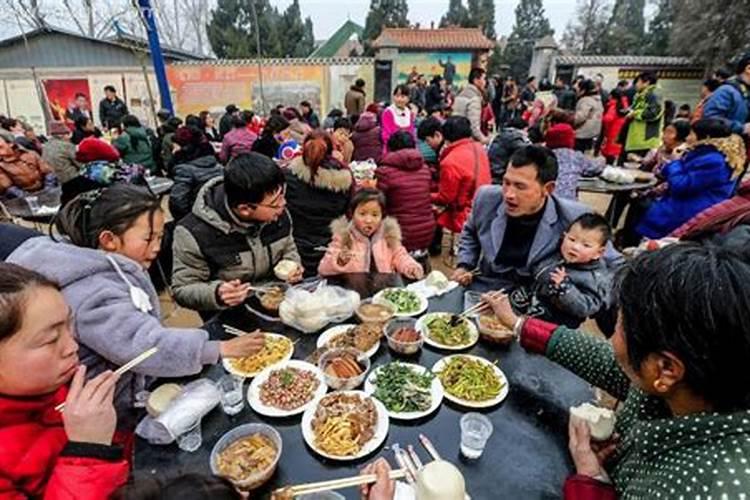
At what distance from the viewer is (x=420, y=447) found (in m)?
1.61

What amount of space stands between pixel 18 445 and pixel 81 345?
1.58 feet

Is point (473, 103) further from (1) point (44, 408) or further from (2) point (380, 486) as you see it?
(1) point (44, 408)

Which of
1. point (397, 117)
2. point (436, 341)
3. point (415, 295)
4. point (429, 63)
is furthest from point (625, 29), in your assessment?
point (436, 341)

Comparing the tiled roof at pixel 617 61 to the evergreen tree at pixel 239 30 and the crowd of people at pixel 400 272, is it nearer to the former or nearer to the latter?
the crowd of people at pixel 400 272

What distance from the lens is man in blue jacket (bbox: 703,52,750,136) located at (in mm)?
5977

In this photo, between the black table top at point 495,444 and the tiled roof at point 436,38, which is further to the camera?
the tiled roof at point 436,38

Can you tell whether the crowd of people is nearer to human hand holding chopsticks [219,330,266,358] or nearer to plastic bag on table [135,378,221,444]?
human hand holding chopsticks [219,330,266,358]

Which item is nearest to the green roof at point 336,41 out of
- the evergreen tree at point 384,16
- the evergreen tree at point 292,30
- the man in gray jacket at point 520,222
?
the evergreen tree at point 292,30

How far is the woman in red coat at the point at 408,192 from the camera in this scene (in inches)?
187

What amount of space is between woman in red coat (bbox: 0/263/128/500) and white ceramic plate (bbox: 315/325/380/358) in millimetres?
1049

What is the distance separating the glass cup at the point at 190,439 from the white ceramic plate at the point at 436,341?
1.18 meters

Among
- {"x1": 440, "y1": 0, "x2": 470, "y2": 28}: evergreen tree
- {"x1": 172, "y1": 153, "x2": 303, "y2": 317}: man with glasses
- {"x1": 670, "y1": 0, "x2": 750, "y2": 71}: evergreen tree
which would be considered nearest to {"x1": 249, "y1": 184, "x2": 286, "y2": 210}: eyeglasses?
{"x1": 172, "y1": 153, "x2": 303, "y2": 317}: man with glasses

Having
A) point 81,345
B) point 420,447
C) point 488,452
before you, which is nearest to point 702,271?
Answer: point 488,452

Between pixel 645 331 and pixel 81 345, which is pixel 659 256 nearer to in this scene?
pixel 645 331
